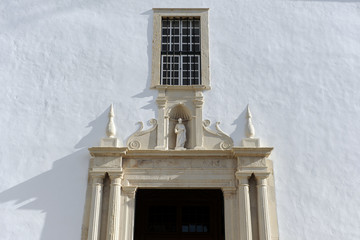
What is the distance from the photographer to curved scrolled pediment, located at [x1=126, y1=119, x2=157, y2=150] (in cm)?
802

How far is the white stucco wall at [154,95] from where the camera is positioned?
7.67 meters

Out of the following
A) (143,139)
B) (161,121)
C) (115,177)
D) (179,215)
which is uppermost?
(161,121)

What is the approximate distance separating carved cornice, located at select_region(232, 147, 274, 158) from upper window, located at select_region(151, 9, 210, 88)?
4.35 feet

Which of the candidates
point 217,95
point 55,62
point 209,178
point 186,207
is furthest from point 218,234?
point 55,62

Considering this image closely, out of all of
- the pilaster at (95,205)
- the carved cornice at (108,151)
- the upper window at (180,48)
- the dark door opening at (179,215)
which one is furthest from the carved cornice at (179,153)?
the dark door opening at (179,215)

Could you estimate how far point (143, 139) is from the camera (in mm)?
8078

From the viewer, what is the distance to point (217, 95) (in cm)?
844

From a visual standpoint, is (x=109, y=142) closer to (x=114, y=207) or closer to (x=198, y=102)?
(x=114, y=207)

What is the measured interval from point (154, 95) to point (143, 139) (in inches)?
32.1

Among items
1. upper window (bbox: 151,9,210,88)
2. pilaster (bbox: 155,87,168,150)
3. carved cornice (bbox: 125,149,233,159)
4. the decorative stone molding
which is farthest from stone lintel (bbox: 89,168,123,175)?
the decorative stone molding

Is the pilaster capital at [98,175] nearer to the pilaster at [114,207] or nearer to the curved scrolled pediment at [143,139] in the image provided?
the pilaster at [114,207]

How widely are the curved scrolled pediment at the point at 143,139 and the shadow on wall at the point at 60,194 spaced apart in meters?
0.57

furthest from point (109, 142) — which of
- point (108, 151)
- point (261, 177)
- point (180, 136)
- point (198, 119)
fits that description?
point (261, 177)

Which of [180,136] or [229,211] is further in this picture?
[180,136]
